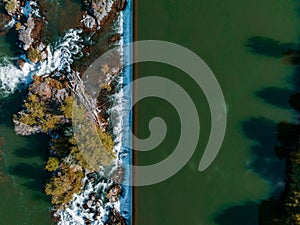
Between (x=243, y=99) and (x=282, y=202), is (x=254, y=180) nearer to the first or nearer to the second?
(x=282, y=202)

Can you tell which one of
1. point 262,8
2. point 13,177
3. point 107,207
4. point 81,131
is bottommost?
point 107,207

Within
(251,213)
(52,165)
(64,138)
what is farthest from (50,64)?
(251,213)

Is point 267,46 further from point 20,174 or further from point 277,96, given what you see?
point 20,174

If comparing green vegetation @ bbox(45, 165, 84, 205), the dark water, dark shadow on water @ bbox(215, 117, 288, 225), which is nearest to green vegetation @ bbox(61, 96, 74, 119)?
the dark water

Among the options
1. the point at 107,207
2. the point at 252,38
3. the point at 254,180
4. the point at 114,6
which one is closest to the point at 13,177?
the point at 107,207

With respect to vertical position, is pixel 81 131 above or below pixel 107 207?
above

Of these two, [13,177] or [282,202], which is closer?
[282,202]

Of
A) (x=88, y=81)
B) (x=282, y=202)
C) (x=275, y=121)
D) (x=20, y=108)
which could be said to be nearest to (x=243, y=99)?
(x=275, y=121)
